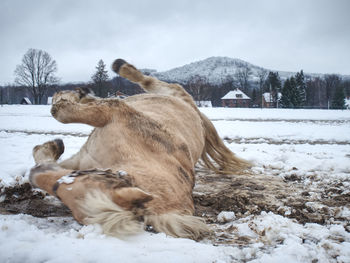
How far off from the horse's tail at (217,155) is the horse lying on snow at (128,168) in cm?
82

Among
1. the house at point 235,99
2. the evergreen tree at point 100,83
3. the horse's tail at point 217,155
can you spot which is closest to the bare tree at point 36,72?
the evergreen tree at point 100,83

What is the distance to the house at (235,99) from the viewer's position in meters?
76.1

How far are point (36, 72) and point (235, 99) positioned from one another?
172 ft

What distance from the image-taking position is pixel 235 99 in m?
76.8

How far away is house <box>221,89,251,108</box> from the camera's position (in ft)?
250

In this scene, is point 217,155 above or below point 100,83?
below

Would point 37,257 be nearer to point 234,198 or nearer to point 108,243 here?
point 108,243

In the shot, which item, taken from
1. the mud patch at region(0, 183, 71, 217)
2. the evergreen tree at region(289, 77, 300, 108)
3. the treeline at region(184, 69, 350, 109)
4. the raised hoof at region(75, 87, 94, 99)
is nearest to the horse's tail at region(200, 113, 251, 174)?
the raised hoof at region(75, 87, 94, 99)

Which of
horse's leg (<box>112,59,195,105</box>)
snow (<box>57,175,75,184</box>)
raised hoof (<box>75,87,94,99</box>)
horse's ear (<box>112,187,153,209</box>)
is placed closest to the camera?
horse's ear (<box>112,187,153,209</box>)

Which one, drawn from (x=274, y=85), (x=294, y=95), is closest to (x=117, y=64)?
(x=294, y=95)

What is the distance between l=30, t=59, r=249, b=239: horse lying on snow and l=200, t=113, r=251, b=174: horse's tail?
82 centimetres

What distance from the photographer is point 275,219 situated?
5.99 feet

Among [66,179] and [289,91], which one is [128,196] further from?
[289,91]

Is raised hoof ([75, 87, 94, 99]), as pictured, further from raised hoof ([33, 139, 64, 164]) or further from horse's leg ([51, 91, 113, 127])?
raised hoof ([33, 139, 64, 164])
